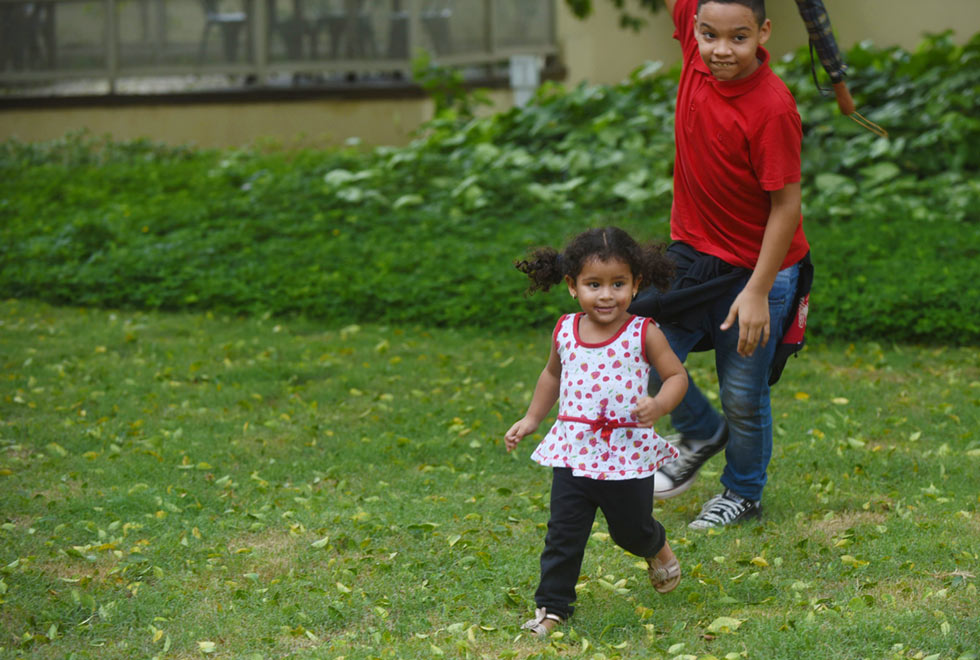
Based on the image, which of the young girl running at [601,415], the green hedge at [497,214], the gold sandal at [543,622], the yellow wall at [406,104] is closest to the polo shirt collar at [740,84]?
the young girl running at [601,415]

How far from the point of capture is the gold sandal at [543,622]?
3.22 meters

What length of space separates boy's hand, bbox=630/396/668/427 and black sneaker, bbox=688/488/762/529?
1179 millimetres

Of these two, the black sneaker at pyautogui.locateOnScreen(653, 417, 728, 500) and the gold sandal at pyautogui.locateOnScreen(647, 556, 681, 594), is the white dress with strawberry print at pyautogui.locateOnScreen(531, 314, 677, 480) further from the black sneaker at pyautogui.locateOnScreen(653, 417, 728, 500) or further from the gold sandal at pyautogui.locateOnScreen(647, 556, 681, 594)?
the black sneaker at pyautogui.locateOnScreen(653, 417, 728, 500)

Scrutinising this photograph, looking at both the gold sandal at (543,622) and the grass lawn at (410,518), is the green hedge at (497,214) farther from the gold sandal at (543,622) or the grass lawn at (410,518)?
the gold sandal at (543,622)

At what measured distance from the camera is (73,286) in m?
8.54

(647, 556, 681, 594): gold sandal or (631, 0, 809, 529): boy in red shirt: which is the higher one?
(631, 0, 809, 529): boy in red shirt

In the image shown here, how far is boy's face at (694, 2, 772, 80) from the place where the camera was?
336cm

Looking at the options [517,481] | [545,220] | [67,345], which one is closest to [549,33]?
[545,220]

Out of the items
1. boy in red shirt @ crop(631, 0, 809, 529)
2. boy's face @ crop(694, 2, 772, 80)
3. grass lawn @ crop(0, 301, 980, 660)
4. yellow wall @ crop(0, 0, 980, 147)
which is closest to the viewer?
grass lawn @ crop(0, 301, 980, 660)

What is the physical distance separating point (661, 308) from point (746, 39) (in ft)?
2.85

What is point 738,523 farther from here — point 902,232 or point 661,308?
point 902,232

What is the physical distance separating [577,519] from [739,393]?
3.19 ft

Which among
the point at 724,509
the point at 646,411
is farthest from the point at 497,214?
the point at 646,411

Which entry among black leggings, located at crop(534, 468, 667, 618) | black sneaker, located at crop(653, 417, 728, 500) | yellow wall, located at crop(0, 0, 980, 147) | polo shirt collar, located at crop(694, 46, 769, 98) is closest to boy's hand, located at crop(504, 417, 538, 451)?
black leggings, located at crop(534, 468, 667, 618)
